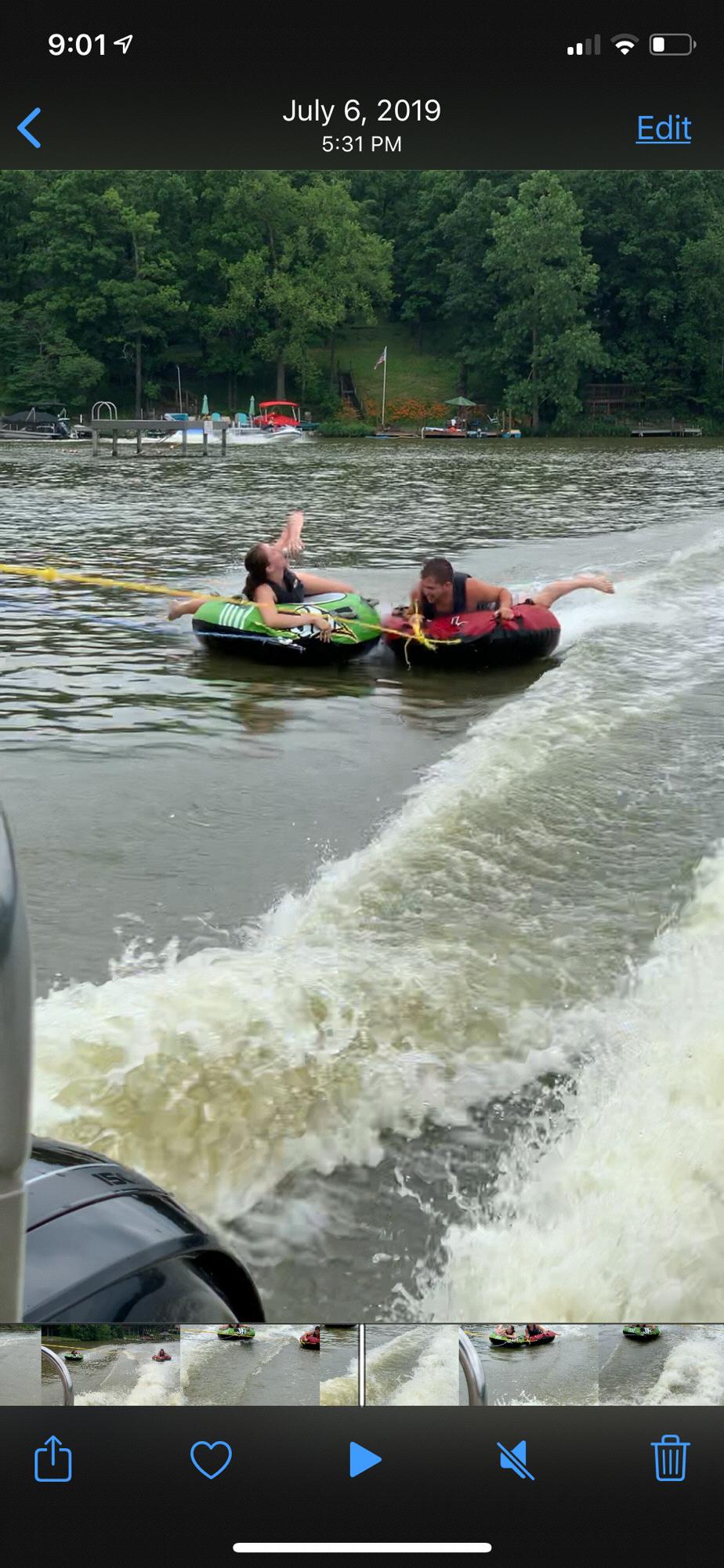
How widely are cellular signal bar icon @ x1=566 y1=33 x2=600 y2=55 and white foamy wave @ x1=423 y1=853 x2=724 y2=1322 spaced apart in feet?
3.78

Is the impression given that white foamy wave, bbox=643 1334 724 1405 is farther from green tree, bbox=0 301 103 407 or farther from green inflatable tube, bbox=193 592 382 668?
green inflatable tube, bbox=193 592 382 668

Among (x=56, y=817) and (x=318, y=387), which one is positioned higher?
(x=318, y=387)

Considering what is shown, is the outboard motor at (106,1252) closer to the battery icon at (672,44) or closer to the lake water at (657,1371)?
the lake water at (657,1371)

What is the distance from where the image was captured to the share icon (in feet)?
2.30

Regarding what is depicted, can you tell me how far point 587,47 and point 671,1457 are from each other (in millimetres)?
946

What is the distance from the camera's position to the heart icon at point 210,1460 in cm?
71

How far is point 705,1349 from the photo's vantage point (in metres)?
0.88

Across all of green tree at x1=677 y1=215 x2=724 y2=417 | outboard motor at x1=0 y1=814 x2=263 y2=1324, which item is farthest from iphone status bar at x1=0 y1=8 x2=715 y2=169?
green tree at x1=677 y1=215 x2=724 y2=417

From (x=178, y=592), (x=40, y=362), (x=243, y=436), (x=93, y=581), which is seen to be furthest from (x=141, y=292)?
(x=93, y=581)

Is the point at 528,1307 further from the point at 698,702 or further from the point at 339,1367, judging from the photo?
the point at 698,702

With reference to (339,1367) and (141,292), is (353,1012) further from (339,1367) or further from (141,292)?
(141,292)

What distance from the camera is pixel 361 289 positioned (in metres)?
4.02

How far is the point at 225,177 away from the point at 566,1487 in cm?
128

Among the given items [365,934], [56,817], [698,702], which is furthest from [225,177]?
[698,702]
